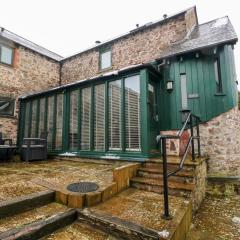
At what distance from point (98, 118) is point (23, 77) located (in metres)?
5.54

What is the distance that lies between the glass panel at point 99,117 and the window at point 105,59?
3.58m

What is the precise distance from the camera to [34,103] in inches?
338

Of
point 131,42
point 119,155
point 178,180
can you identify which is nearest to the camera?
point 178,180

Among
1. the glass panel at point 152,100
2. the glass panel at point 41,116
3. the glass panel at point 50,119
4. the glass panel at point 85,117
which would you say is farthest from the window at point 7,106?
the glass panel at point 152,100

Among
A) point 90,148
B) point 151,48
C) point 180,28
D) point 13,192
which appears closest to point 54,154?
point 90,148

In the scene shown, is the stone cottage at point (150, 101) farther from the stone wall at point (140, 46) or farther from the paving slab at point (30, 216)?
the paving slab at point (30, 216)

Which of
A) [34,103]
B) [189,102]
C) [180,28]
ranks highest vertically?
[180,28]

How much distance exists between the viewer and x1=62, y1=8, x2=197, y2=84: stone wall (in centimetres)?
770

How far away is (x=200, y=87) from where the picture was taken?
581 centimetres

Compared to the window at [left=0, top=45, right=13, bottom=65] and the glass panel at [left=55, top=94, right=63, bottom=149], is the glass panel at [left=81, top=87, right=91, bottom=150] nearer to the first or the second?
the glass panel at [left=55, top=94, right=63, bottom=149]

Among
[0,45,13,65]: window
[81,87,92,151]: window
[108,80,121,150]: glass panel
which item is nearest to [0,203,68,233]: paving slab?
[108,80,121,150]: glass panel

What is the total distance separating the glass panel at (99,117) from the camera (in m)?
6.10

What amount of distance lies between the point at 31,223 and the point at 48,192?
78cm

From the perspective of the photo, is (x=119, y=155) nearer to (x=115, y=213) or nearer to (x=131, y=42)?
(x=115, y=213)
